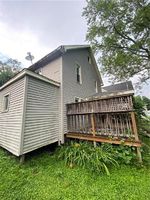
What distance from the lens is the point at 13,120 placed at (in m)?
5.59

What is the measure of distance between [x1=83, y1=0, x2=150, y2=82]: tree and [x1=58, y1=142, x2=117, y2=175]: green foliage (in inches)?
430

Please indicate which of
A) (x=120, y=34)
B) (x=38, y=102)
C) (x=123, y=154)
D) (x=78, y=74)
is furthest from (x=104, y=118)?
(x=120, y=34)

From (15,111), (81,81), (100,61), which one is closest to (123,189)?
(15,111)

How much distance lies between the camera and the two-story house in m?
5.10

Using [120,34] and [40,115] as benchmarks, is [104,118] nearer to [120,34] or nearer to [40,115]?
[40,115]

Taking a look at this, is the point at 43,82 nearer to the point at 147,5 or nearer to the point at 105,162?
the point at 105,162

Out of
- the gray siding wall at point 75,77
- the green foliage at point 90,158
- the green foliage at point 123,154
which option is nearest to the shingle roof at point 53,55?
the gray siding wall at point 75,77

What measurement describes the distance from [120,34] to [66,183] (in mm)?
13658

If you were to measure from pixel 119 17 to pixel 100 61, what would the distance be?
4548mm

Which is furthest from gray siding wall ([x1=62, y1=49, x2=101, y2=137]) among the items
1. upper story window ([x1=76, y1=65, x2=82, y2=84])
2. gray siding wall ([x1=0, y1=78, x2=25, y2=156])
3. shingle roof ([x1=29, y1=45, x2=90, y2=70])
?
gray siding wall ([x1=0, y1=78, x2=25, y2=156])

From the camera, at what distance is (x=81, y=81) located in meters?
10.3

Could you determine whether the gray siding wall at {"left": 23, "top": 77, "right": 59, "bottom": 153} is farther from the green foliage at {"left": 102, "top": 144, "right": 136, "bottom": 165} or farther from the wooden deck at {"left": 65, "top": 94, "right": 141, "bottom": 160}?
the green foliage at {"left": 102, "top": 144, "right": 136, "bottom": 165}

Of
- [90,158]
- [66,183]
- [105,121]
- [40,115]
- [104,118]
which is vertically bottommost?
[66,183]

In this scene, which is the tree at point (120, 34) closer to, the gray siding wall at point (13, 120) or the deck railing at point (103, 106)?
the deck railing at point (103, 106)
